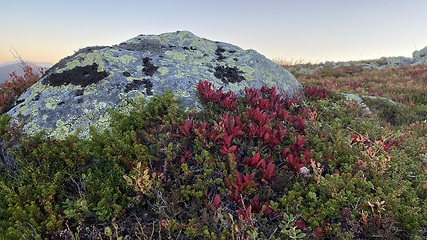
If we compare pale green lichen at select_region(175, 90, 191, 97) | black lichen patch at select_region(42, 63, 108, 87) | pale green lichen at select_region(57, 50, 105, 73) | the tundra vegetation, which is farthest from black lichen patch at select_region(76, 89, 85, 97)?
pale green lichen at select_region(175, 90, 191, 97)

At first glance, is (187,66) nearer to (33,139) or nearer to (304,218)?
(33,139)

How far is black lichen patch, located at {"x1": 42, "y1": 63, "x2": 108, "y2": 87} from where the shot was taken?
494cm

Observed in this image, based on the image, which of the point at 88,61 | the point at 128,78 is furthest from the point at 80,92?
the point at 88,61

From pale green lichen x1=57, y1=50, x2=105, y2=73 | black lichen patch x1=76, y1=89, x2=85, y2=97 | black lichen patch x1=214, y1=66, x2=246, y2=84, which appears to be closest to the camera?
black lichen patch x1=76, y1=89, x2=85, y2=97

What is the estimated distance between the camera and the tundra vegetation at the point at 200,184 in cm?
279

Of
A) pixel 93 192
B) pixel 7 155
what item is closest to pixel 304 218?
pixel 93 192

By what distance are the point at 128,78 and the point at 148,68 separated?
0.62m

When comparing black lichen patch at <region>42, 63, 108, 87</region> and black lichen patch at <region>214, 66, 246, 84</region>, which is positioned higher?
black lichen patch at <region>42, 63, 108, 87</region>

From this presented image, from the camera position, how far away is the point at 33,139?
3.86 metres

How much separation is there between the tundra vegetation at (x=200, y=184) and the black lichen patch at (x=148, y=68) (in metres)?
1.10

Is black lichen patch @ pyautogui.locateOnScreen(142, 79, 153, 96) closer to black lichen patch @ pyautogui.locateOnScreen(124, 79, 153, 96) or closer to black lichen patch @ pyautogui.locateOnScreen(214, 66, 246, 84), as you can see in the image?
black lichen patch @ pyautogui.locateOnScreen(124, 79, 153, 96)

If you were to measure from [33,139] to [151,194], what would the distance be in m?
2.37

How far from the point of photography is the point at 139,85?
16.4ft

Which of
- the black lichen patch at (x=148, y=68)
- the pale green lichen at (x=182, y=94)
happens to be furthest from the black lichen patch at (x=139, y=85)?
the pale green lichen at (x=182, y=94)
